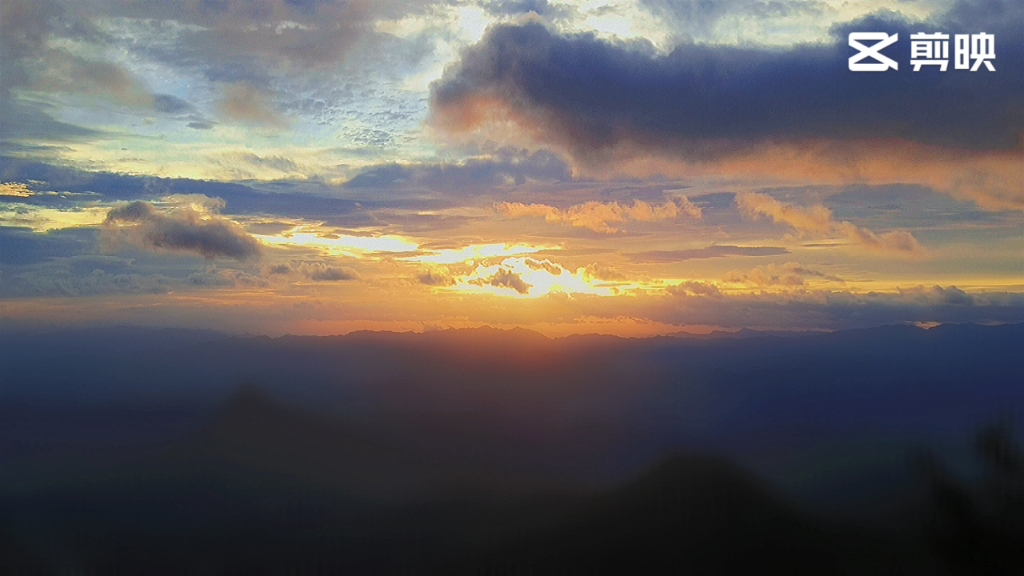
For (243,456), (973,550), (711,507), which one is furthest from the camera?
(243,456)

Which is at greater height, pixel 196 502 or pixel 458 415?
pixel 458 415

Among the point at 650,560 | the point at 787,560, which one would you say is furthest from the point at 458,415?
the point at 787,560

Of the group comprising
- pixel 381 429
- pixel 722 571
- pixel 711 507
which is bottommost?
pixel 722 571

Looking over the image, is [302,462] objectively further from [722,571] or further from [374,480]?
[722,571]

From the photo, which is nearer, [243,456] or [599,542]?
[599,542]

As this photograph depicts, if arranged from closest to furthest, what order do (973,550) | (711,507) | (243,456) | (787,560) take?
(973,550), (787,560), (711,507), (243,456)

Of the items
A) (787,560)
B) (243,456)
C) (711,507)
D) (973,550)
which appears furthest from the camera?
(243,456)

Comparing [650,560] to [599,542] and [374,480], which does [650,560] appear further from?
[374,480]

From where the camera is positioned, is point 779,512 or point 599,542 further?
point 599,542

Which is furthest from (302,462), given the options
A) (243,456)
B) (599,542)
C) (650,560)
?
(650,560)
